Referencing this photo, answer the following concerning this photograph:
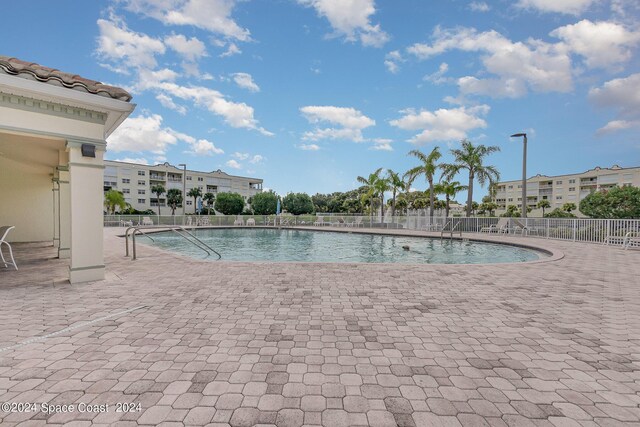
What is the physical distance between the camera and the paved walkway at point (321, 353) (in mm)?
1952

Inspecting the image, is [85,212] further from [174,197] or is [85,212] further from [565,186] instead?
[565,186]

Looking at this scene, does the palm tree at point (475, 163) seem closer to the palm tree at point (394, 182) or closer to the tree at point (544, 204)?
the palm tree at point (394, 182)

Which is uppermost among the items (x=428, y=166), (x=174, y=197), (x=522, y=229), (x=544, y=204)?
(x=428, y=166)

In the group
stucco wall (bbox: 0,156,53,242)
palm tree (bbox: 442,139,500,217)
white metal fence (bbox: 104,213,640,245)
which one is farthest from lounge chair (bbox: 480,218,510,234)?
stucco wall (bbox: 0,156,53,242)

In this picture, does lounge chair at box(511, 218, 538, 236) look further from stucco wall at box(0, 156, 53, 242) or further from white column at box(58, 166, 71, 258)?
stucco wall at box(0, 156, 53, 242)

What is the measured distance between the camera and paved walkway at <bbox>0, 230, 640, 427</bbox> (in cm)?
195

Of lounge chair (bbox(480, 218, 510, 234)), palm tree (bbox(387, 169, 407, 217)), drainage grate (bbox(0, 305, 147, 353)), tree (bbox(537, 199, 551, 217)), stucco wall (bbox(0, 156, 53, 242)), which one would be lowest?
drainage grate (bbox(0, 305, 147, 353))

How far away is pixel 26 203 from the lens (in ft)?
38.7

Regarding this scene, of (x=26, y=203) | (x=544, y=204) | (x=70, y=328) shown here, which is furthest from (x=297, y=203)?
(x=544, y=204)

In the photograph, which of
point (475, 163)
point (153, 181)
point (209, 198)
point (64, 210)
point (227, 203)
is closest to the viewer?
point (64, 210)

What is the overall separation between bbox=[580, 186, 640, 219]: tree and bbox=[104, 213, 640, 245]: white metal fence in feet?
66.2

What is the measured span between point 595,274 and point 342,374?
24.1 feet

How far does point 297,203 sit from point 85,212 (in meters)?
50.9

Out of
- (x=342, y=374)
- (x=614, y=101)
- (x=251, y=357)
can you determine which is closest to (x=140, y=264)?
(x=251, y=357)
